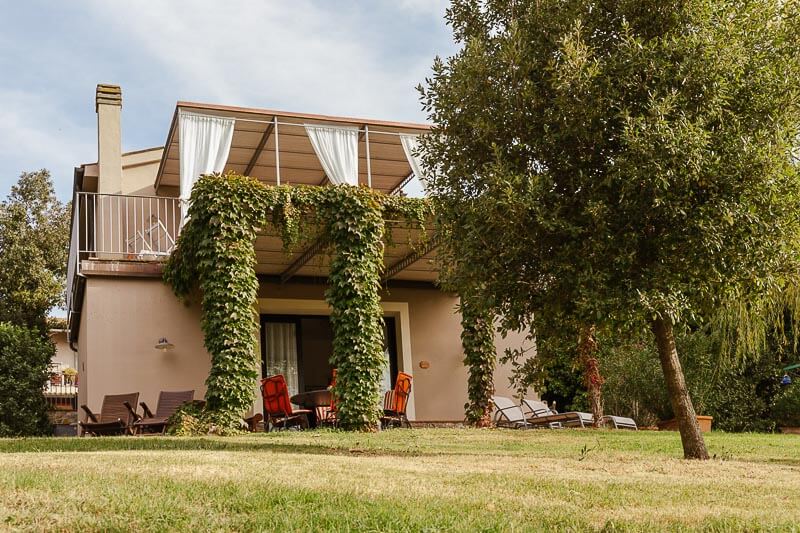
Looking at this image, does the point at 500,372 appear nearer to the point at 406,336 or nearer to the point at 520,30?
the point at 406,336

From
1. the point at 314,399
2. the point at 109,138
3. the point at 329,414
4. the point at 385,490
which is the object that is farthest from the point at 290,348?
the point at 385,490

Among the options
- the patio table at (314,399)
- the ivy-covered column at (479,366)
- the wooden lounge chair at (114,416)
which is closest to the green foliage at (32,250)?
the wooden lounge chair at (114,416)

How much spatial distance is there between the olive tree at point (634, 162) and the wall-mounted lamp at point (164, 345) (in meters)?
6.91

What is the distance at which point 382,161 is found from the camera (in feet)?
56.3

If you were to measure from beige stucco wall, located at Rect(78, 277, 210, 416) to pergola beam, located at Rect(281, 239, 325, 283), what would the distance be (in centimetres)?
192

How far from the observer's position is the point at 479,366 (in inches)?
577

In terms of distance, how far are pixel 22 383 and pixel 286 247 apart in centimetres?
849

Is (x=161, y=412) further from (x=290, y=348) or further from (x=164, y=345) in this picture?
(x=290, y=348)

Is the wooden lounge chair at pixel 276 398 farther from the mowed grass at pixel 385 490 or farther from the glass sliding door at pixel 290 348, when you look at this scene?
the mowed grass at pixel 385 490

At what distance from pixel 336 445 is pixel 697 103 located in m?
5.06

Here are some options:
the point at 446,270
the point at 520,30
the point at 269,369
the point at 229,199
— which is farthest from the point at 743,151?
the point at 269,369

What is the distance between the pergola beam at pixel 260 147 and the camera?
49.9 feet

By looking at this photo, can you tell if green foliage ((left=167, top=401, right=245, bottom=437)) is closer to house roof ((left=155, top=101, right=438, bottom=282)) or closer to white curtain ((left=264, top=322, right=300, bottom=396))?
house roof ((left=155, top=101, right=438, bottom=282))

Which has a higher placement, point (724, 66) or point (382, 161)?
point (382, 161)
